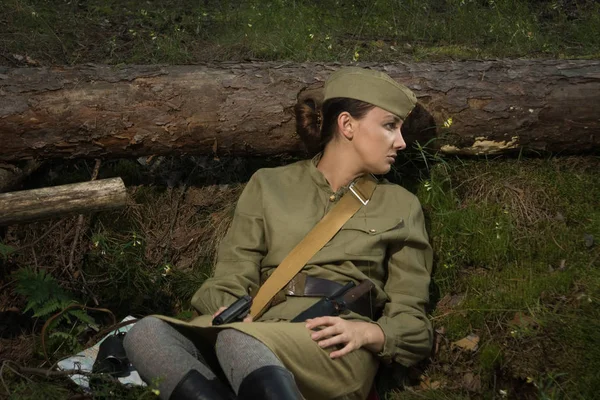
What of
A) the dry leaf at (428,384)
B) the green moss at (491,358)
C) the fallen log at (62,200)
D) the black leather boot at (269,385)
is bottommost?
the dry leaf at (428,384)

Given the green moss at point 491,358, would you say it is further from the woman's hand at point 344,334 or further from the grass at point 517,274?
the woman's hand at point 344,334

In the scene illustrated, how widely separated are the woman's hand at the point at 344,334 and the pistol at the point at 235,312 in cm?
35

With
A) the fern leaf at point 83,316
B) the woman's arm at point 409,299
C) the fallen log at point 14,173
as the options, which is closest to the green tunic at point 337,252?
the woman's arm at point 409,299

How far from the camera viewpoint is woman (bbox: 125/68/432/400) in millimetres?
3854

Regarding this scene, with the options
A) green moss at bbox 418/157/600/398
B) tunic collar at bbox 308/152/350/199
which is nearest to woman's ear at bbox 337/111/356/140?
tunic collar at bbox 308/152/350/199

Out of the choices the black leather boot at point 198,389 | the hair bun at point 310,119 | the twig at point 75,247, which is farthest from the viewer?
the twig at point 75,247

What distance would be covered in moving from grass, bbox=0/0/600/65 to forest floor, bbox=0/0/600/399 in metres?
0.03

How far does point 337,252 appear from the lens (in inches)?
176

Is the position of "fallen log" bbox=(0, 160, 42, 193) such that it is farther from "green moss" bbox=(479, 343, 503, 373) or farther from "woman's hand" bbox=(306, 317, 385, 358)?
"green moss" bbox=(479, 343, 503, 373)

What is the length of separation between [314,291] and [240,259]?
492mm

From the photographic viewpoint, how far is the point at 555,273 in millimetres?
4977

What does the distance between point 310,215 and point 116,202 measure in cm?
112

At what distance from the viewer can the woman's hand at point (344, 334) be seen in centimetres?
391

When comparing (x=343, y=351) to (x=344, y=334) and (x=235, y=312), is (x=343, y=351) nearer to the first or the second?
(x=344, y=334)
